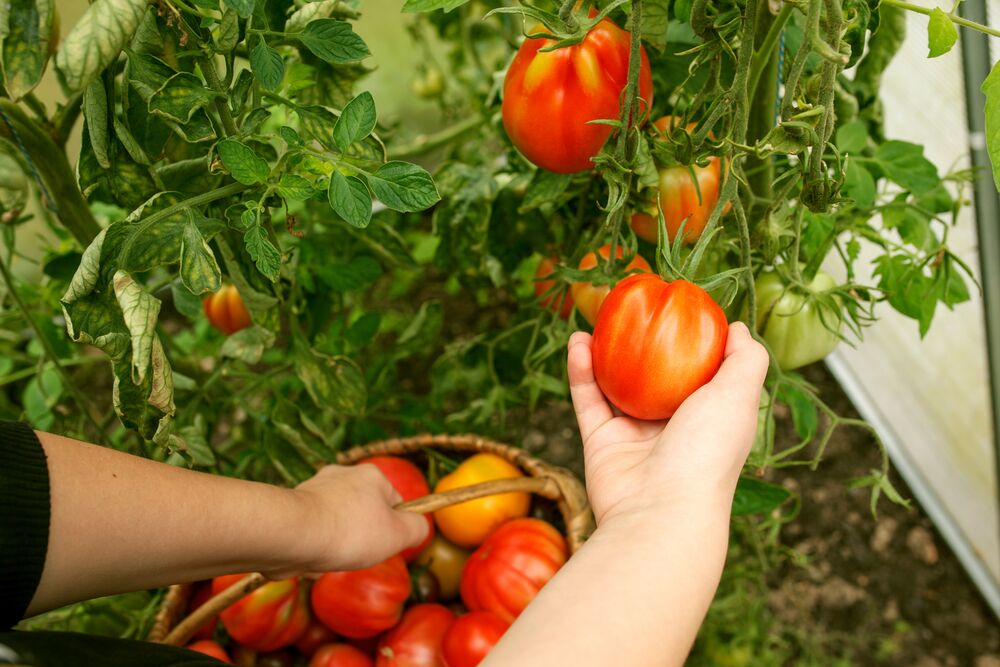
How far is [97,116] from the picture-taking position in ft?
2.00

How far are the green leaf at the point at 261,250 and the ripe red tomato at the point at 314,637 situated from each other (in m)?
0.71

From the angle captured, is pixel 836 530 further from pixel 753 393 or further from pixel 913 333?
pixel 753 393

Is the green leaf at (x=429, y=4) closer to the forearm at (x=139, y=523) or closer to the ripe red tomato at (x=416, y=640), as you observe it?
the forearm at (x=139, y=523)

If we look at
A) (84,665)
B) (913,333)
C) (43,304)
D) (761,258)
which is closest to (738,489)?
(761,258)

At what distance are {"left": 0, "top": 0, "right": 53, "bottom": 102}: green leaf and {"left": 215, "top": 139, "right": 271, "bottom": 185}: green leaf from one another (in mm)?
128

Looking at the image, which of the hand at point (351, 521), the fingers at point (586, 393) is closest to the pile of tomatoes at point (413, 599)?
the hand at point (351, 521)

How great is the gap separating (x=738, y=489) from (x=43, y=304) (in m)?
1.13

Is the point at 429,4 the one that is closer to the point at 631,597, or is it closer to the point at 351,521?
the point at 631,597

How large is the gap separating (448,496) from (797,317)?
1.55ft

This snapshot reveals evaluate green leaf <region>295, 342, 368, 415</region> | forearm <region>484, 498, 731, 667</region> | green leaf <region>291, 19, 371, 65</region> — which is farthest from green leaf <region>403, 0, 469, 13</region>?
green leaf <region>295, 342, 368, 415</region>

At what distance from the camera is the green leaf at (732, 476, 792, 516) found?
82 cm

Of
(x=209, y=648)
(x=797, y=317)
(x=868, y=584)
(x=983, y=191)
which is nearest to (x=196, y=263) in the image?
(x=797, y=317)

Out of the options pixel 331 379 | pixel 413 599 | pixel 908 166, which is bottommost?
pixel 413 599

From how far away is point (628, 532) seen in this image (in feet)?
1.78
